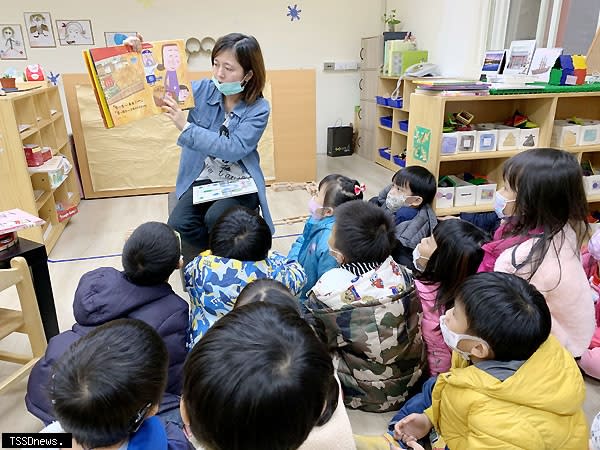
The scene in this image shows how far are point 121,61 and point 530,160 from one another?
154 cm

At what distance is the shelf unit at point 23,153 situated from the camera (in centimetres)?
266

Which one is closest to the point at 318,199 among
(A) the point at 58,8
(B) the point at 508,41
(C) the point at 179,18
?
(B) the point at 508,41

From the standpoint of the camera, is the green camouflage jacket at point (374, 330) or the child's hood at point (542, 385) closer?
the child's hood at point (542, 385)

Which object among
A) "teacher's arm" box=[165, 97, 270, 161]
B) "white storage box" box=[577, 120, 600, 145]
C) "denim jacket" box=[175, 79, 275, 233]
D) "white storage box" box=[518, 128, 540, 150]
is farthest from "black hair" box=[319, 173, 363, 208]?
"white storage box" box=[577, 120, 600, 145]

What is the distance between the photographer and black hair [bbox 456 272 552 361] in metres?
1.03

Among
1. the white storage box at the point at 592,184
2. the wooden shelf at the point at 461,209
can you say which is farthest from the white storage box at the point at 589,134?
the wooden shelf at the point at 461,209

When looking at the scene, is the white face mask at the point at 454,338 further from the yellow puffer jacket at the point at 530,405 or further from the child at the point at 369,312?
the child at the point at 369,312

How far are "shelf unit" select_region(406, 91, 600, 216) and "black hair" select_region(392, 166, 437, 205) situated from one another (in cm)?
16

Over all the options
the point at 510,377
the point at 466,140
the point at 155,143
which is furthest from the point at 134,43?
the point at 155,143

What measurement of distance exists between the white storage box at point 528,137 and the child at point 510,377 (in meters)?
2.08

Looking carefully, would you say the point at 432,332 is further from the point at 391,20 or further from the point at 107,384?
the point at 391,20

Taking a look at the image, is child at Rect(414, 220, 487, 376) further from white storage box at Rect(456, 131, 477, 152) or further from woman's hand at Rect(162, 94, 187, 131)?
white storage box at Rect(456, 131, 477, 152)

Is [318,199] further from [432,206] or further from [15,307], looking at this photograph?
[15,307]

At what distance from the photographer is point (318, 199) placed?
7.26 feet
